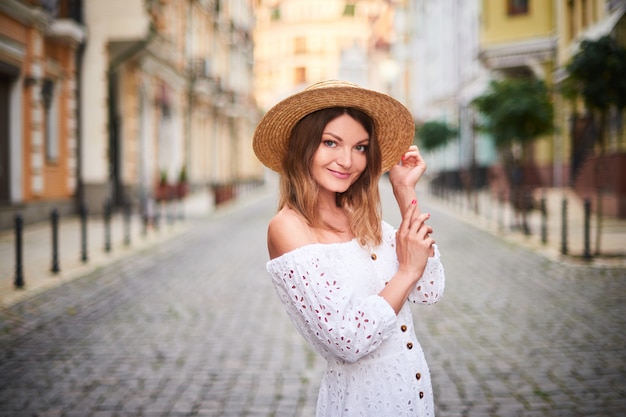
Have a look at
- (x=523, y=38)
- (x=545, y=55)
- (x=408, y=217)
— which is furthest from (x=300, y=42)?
(x=408, y=217)

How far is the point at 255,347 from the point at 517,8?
23871 millimetres

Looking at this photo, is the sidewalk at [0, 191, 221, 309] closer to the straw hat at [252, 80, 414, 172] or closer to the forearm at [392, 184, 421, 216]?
the straw hat at [252, 80, 414, 172]

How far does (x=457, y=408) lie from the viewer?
12.9 feet

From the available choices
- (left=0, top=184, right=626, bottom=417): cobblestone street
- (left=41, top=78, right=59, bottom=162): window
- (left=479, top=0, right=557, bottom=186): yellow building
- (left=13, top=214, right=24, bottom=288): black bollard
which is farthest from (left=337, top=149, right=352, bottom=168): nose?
(left=479, top=0, right=557, bottom=186): yellow building

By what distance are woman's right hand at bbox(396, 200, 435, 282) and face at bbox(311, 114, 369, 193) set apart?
0.24 m

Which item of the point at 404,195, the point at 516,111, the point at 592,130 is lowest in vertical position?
the point at 404,195

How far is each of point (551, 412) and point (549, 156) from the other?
78.6 feet

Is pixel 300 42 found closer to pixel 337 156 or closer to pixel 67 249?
pixel 67 249

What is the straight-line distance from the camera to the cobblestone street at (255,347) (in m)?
4.08

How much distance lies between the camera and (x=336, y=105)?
6.59 feet

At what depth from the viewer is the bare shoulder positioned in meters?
1.86

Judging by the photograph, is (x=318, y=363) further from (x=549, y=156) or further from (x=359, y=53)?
(x=359, y=53)

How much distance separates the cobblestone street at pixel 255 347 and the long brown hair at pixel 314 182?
86.4 inches

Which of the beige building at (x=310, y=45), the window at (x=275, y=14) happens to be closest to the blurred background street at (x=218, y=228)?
the beige building at (x=310, y=45)
